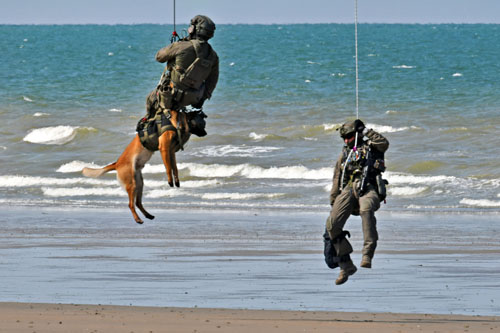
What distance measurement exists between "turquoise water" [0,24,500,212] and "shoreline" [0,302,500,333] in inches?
568

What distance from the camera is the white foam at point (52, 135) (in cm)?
4822

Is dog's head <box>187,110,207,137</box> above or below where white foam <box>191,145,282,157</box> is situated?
above

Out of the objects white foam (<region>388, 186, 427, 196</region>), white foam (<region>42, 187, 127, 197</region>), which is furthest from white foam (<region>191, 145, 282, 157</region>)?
white foam (<region>388, 186, 427, 196</region>)

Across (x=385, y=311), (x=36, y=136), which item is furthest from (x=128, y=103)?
(x=385, y=311)

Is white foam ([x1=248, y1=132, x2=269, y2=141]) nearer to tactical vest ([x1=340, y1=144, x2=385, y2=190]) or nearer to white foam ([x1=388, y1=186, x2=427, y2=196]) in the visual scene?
white foam ([x1=388, y1=186, x2=427, y2=196])

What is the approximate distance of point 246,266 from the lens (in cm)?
1788

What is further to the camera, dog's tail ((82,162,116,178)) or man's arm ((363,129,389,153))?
dog's tail ((82,162,116,178))

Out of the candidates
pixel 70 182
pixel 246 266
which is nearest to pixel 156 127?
pixel 246 266

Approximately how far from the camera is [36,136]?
50.0m

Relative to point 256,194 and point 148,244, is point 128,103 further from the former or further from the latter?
point 148,244

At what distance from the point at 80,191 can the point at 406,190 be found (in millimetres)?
9248

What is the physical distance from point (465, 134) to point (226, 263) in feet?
87.7

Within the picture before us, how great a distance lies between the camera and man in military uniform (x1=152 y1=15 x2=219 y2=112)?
38.6 ft

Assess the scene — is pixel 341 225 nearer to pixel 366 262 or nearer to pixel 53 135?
pixel 366 262
